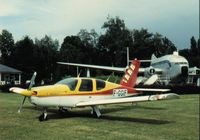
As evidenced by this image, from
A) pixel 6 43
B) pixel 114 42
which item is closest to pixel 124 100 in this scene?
pixel 114 42

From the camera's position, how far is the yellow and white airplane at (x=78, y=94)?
15383 mm

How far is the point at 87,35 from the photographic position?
118812mm

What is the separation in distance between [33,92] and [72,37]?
105292 mm

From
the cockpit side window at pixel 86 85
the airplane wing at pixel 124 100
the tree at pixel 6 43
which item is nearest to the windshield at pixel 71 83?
the cockpit side window at pixel 86 85

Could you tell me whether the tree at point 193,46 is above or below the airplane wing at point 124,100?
above

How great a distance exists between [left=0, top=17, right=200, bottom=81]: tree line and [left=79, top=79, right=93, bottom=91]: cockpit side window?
242ft

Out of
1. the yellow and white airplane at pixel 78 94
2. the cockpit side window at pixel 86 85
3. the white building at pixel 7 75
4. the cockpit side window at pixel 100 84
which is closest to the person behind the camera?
the yellow and white airplane at pixel 78 94

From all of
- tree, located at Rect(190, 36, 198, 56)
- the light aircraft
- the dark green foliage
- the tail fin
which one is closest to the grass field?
the tail fin

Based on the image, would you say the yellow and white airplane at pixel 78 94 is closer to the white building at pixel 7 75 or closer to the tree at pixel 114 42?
the white building at pixel 7 75

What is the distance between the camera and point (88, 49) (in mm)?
113875

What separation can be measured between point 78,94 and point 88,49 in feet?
320

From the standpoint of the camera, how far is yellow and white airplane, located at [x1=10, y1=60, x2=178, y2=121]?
1538cm

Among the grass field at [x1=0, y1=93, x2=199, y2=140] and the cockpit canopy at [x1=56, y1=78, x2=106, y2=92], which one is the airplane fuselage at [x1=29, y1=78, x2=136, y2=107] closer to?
the cockpit canopy at [x1=56, y1=78, x2=106, y2=92]

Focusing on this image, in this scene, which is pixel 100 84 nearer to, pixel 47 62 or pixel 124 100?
pixel 124 100
